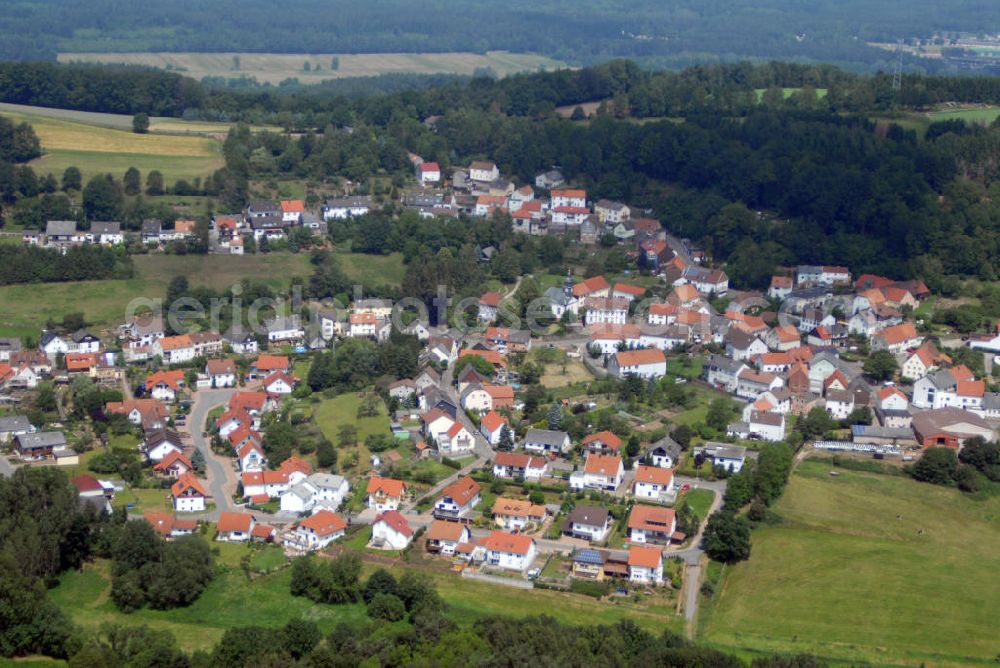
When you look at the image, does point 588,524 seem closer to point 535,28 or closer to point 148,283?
point 148,283

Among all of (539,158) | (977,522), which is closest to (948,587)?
(977,522)

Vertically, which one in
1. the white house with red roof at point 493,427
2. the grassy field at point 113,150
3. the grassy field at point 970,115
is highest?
the grassy field at point 970,115

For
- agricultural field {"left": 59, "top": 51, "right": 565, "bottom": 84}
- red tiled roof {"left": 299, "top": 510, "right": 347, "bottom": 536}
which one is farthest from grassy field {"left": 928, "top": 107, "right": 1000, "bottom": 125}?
agricultural field {"left": 59, "top": 51, "right": 565, "bottom": 84}

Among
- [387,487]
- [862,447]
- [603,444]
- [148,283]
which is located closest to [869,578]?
[862,447]

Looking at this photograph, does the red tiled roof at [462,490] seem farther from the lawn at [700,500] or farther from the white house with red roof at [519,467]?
the lawn at [700,500]

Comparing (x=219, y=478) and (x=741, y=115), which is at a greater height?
(x=741, y=115)

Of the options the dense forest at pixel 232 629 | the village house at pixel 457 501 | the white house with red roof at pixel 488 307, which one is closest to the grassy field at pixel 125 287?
the white house with red roof at pixel 488 307

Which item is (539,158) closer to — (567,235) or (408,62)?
(567,235)
